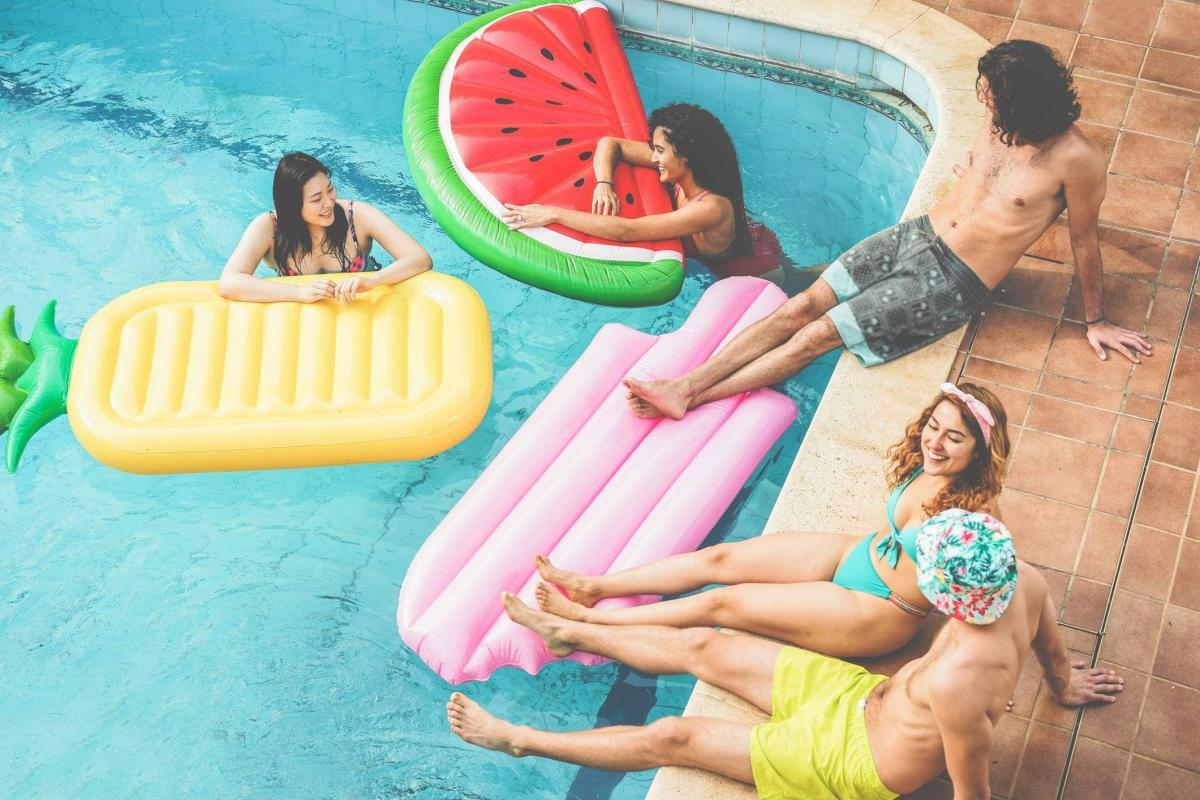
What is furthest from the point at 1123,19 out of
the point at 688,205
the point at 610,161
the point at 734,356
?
the point at 734,356

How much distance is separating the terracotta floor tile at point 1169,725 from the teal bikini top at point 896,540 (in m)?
0.92

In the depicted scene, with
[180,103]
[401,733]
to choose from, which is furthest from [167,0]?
[401,733]

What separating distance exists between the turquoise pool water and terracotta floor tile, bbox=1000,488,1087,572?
1.00 meters

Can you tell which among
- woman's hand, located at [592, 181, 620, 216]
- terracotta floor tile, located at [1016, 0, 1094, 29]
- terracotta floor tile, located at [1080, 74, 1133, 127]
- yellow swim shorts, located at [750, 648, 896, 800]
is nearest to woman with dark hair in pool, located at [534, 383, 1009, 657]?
yellow swim shorts, located at [750, 648, 896, 800]

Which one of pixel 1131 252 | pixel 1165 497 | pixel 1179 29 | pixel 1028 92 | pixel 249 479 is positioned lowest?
pixel 249 479

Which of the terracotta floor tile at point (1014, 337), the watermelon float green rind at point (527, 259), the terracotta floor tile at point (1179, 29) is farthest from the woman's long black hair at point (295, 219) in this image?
the terracotta floor tile at point (1179, 29)

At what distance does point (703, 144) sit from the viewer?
4590 millimetres

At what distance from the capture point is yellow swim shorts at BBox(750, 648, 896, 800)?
297 cm

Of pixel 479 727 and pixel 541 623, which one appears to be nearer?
pixel 479 727

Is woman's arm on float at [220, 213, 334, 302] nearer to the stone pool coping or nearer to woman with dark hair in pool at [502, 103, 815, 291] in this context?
woman with dark hair in pool at [502, 103, 815, 291]

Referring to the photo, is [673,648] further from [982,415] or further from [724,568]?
[982,415]

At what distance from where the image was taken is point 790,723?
10.1ft

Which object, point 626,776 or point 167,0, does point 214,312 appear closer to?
point 626,776

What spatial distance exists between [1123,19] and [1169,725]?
3.90 meters
